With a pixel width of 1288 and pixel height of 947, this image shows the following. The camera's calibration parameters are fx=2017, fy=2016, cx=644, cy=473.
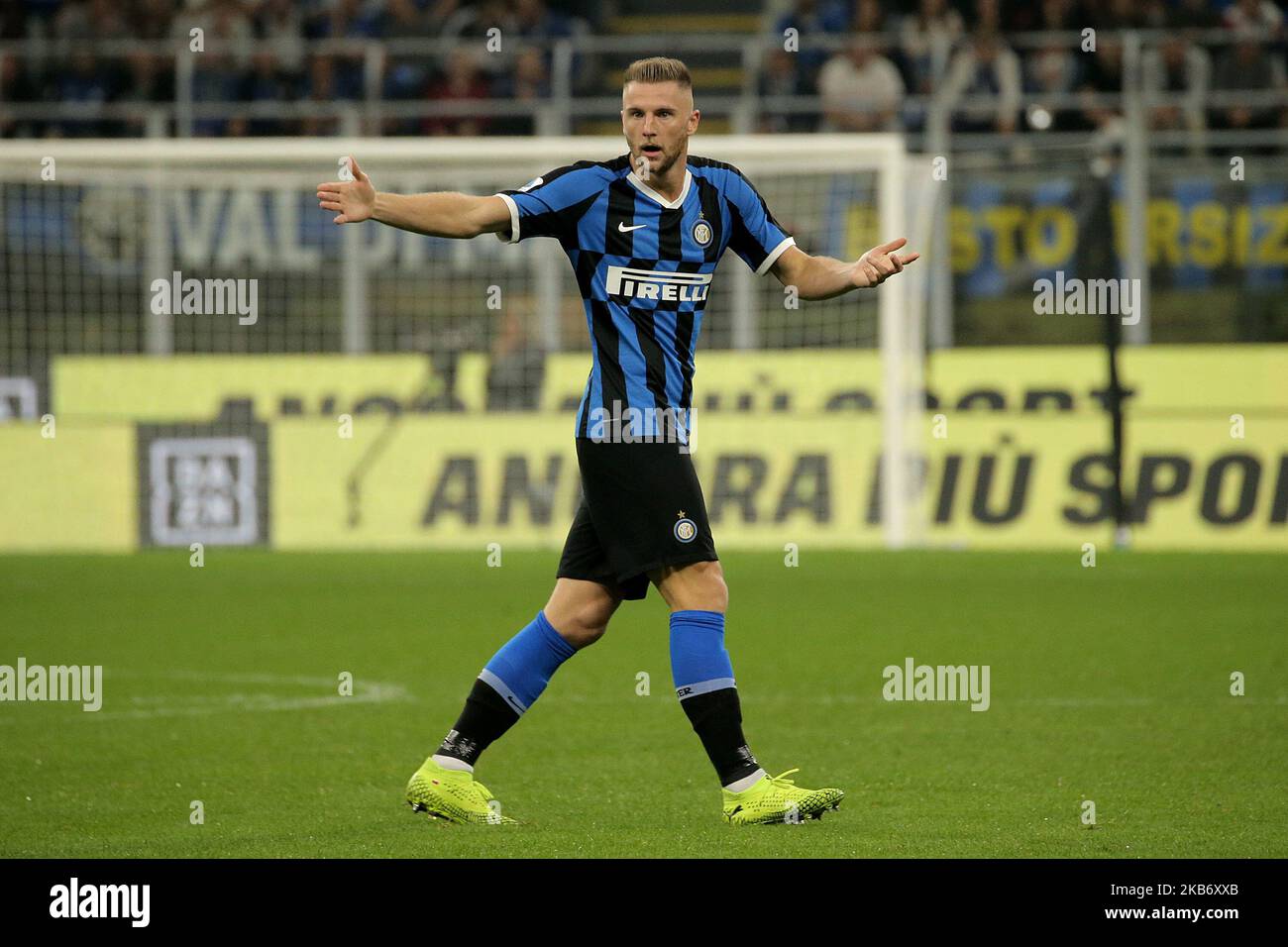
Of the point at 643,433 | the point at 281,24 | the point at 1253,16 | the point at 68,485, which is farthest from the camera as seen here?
the point at 281,24

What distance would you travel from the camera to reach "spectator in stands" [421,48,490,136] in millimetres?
19922

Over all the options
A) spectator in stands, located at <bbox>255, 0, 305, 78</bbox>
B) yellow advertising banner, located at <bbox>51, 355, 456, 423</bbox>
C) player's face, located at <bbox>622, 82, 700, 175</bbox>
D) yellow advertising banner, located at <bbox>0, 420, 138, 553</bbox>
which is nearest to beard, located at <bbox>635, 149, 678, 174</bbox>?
player's face, located at <bbox>622, 82, 700, 175</bbox>

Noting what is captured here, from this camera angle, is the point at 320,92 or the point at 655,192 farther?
the point at 320,92

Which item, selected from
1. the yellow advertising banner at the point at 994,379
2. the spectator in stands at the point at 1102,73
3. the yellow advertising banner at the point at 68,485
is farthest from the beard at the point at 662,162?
the spectator in stands at the point at 1102,73

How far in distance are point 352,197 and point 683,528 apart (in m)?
1.31

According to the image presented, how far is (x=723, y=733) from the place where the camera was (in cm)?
577

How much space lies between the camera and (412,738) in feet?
25.1

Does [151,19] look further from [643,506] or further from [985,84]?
[643,506]

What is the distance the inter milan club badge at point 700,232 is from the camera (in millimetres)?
5836

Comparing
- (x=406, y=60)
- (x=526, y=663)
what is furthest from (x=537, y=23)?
(x=526, y=663)

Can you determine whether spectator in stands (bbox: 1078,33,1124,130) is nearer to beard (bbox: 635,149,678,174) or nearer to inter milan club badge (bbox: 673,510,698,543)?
beard (bbox: 635,149,678,174)

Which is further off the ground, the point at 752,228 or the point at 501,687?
the point at 752,228

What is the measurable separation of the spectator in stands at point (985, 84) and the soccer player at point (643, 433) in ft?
44.2

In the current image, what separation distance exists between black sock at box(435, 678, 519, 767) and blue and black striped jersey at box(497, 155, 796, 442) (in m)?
0.83
